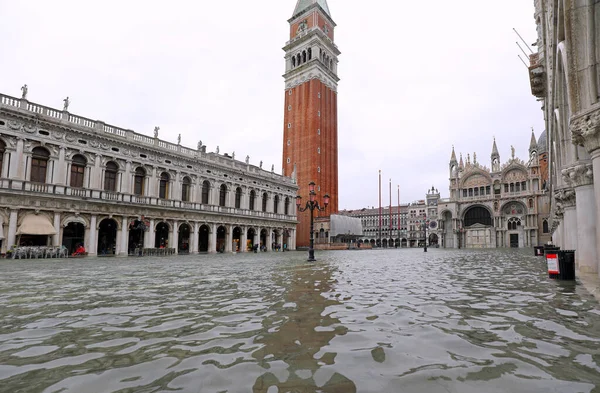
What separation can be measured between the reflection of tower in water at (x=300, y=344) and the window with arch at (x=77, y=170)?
27220 mm

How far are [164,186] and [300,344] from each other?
3246 cm

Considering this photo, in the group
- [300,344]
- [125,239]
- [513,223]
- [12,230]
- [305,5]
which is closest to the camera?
[300,344]

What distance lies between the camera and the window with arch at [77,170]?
26.2m

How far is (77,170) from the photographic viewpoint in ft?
87.2

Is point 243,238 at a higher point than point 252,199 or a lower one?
lower

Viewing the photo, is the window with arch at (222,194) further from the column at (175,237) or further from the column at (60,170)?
the column at (60,170)

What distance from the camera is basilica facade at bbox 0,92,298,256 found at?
23.0 m

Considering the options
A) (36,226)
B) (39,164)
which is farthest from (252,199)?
(36,226)

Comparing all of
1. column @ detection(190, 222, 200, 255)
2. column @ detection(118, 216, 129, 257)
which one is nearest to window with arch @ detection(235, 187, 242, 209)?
column @ detection(190, 222, 200, 255)

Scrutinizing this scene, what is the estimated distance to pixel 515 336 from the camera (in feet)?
11.9


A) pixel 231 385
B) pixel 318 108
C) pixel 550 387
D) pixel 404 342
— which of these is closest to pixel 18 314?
pixel 231 385

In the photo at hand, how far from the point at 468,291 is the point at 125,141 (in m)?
29.9

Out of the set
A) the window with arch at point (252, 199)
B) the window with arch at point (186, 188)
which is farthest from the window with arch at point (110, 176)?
the window with arch at point (252, 199)

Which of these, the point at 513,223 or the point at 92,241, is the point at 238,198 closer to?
the point at 92,241
